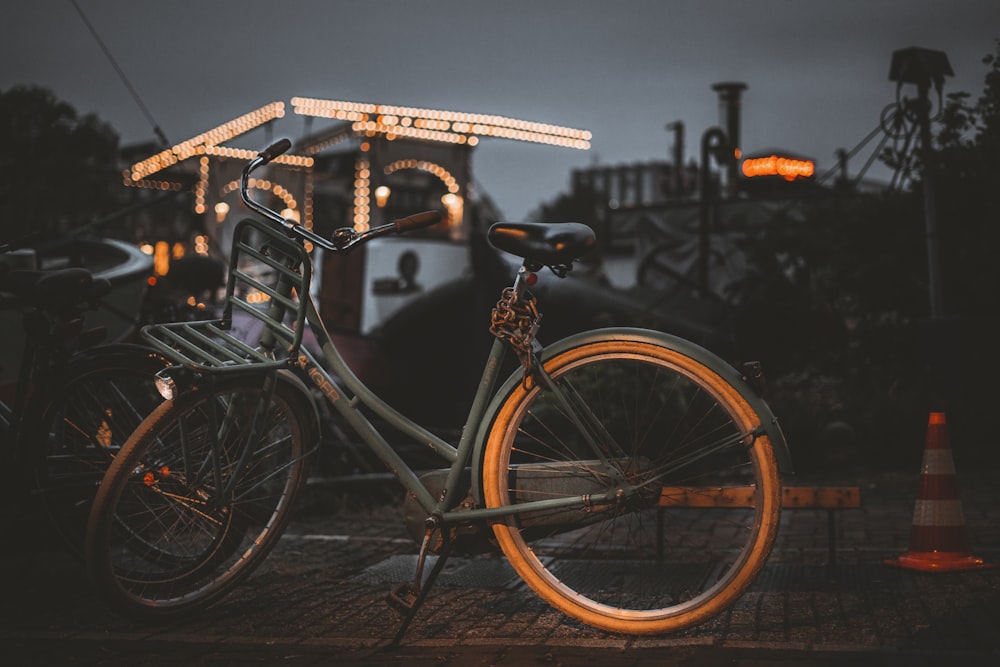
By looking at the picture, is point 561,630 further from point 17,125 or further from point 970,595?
point 17,125

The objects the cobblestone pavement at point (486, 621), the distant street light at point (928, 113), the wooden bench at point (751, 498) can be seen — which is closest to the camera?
the cobblestone pavement at point (486, 621)

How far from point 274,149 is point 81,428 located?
53.4 inches

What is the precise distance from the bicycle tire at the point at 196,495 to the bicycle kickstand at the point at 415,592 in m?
0.71

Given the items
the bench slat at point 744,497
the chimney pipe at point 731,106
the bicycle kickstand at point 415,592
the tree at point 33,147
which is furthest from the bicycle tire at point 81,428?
the chimney pipe at point 731,106

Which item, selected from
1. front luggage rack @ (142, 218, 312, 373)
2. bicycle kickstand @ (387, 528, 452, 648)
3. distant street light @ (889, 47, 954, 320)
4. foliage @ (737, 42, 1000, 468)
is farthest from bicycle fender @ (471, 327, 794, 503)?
distant street light @ (889, 47, 954, 320)

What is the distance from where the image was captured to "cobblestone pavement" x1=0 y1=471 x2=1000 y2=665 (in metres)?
3.40

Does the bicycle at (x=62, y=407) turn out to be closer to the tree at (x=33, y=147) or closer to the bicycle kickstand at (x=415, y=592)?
the bicycle kickstand at (x=415, y=592)

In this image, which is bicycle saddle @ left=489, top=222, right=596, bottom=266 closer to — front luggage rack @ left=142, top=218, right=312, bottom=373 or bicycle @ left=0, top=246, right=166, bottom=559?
front luggage rack @ left=142, top=218, right=312, bottom=373

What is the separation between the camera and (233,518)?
13.8 feet

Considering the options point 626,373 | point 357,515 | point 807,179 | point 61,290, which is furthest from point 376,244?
point 61,290

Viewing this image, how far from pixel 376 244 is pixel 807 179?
9154 mm

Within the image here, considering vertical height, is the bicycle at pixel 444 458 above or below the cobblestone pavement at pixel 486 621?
above

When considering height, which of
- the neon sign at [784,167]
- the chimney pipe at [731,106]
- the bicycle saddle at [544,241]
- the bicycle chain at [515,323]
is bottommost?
the bicycle chain at [515,323]

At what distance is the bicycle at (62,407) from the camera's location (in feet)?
14.3
